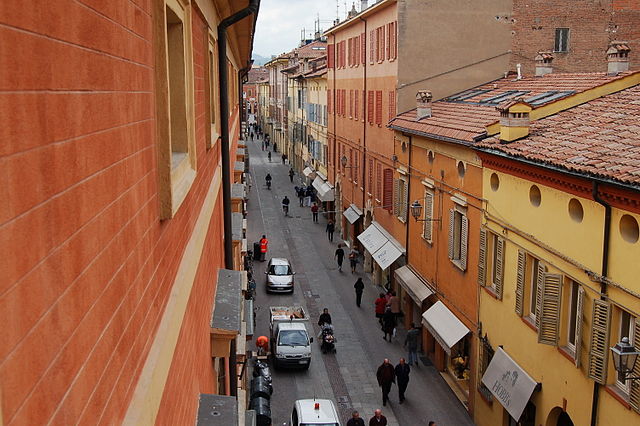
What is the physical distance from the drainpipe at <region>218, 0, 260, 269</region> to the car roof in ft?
18.7

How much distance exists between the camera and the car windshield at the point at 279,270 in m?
31.1

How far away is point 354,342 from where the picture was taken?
24984 millimetres

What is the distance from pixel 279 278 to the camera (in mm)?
30797

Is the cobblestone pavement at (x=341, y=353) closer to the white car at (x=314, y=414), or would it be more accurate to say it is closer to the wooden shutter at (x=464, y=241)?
the white car at (x=314, y=414)

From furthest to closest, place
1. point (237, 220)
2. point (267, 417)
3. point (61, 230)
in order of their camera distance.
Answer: point (267, 417), point (237, 220), point (61, 230)

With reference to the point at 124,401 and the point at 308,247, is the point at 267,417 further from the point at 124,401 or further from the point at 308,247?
the point at 308,247

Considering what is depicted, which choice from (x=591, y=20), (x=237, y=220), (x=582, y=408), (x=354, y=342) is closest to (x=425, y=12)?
(x=591, y=20)

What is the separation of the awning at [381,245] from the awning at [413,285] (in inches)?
29.5

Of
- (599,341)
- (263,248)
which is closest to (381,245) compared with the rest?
(263,248)

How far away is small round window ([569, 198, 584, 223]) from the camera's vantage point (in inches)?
523

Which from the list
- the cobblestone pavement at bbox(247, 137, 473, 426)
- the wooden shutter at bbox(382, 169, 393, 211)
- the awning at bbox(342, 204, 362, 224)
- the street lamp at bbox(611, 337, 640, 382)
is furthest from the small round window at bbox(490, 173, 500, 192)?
the awning at bbox(342, 204, 362, 224)

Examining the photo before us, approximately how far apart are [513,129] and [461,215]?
4200mm

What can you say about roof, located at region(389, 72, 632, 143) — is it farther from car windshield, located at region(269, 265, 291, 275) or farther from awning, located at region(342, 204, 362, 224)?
awning, located at region(342, 204, 362, 224)

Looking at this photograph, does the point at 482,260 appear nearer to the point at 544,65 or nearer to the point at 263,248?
the point at 544,65
